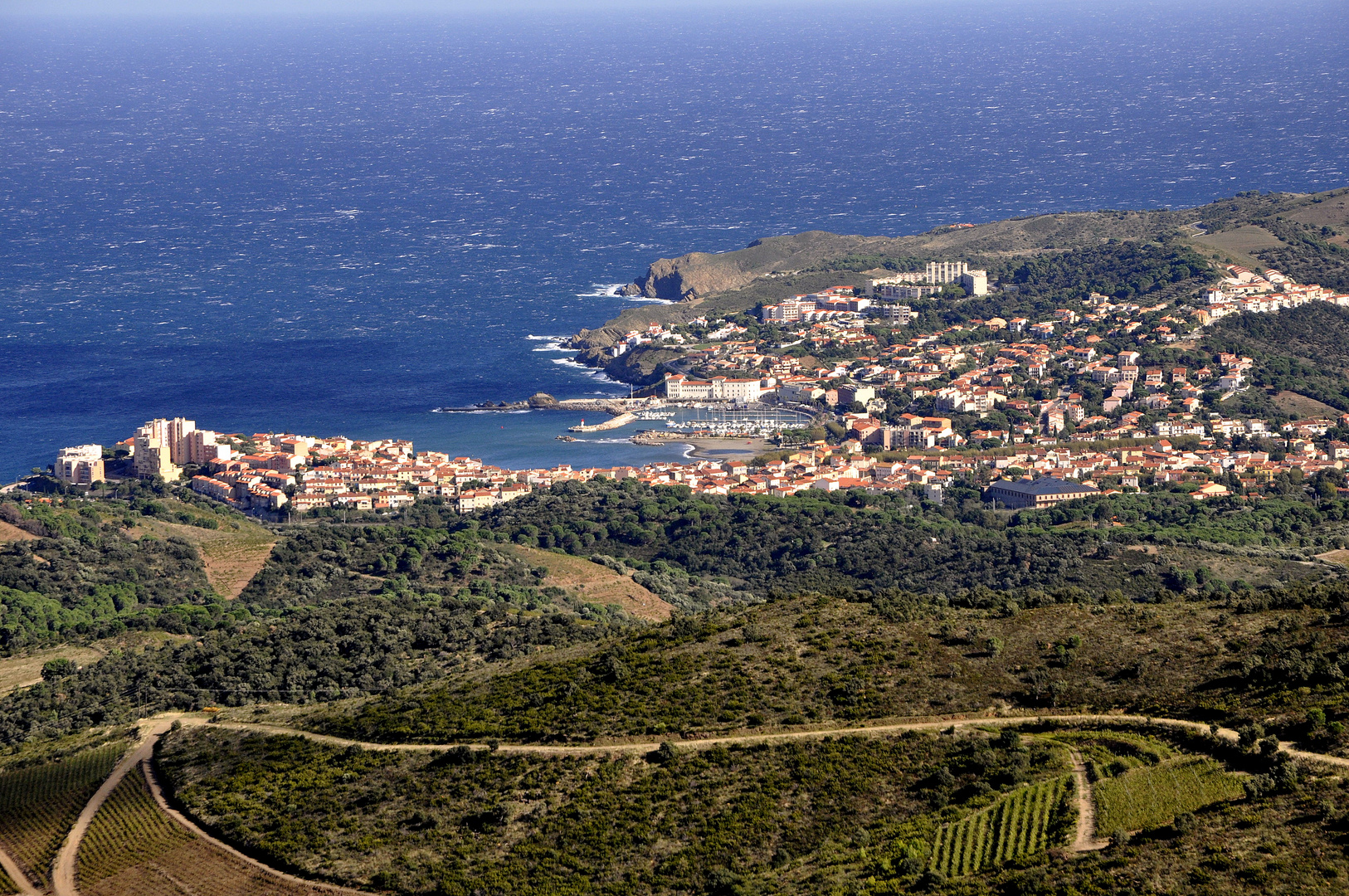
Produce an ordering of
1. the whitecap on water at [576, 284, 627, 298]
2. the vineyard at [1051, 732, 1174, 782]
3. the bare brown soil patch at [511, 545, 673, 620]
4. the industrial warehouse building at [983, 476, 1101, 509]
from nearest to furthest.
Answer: the vineyard at [1051, 732, 1174, 782]
the bare brown soil patch at [511, 545, 673, 620]
the industrial warehouse building at [983, 476, 1101, 509]
the whitecap on water at [576, 284, 627, 298]

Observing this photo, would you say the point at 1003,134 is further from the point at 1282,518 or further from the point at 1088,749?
the point at 1088,749

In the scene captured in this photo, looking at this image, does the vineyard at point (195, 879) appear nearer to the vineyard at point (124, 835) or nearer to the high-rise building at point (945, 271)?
the vineyard at point (124, 835)

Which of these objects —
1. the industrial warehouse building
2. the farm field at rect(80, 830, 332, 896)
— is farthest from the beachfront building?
the farm field at rect(80, 830, 332, 896)

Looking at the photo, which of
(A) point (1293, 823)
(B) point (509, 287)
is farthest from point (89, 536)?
(B) point (509, 287)

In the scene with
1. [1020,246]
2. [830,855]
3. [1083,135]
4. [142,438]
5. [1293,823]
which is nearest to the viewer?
[1293,823]

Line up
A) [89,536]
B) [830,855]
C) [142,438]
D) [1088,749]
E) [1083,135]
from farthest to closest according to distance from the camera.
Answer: [1083,135], [142,438], [89,536], [1088,749], [830,855]

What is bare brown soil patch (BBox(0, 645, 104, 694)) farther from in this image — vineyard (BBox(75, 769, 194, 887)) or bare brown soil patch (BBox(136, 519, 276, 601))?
vineyard (BBox(75, 769, 194, 887))
